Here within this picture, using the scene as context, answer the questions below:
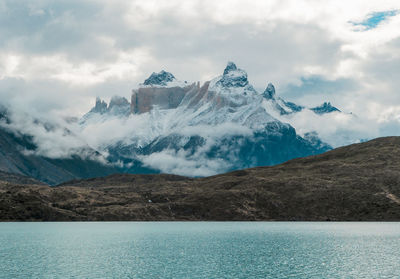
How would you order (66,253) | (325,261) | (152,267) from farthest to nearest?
1. (66,253)
2. (325,261)
3. (152,267)

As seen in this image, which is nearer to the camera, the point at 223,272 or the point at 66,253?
the point at 223,272

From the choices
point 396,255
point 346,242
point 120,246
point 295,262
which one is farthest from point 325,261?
point 120,246

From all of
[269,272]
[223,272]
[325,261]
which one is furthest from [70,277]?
[325,261]

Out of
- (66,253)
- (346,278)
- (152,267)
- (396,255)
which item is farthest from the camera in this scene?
(66,253)

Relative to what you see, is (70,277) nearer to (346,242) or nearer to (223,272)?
(223,272)

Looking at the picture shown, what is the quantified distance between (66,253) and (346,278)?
60.2m

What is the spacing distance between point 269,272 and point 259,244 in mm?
45838

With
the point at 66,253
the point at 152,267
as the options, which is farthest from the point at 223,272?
the point at 66,253

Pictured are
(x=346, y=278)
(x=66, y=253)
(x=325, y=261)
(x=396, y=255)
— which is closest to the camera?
(x=346, y=278)

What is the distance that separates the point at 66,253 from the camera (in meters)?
106

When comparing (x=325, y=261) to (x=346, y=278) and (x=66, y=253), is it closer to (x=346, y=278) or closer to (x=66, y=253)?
(x=346, y=278)

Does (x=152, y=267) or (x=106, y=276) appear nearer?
(x=106, y=276)

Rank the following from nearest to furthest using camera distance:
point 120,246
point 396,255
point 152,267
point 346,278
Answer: point 346,278
point 152,267
point 396,255
point 120,246

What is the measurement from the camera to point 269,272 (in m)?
77.8
